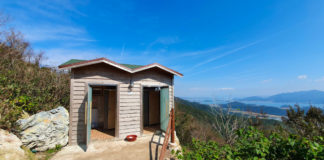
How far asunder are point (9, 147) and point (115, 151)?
8.57ft

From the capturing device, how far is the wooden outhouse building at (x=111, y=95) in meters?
4.78

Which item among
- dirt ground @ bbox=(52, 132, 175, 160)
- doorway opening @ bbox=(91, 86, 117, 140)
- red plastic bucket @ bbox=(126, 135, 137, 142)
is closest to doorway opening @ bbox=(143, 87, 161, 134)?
doorway opening @ bbox=(91, 86, 117, 140)

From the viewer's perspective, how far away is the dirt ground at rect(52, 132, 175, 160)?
157 inches

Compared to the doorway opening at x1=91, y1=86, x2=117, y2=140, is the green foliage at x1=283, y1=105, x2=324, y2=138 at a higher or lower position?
lower

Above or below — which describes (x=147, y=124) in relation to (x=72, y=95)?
below

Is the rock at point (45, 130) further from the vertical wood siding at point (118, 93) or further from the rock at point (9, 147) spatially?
the rock at point (9, 147)

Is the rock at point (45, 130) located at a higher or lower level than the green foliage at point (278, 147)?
lower

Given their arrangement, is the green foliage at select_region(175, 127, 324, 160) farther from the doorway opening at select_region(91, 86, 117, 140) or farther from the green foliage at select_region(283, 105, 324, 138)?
the green foliage at select_region(283, 105, 324, 138)

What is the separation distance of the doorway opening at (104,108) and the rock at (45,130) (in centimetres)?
229

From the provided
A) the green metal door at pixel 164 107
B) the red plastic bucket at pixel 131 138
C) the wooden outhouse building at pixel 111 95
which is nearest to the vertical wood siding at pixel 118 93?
the wooden outhouse building at pixel 111 95

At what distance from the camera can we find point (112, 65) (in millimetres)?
5211

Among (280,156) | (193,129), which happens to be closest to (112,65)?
(280,156)

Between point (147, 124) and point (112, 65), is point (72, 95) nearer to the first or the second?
point (112, 65)

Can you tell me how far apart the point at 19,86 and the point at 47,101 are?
1.05 m
